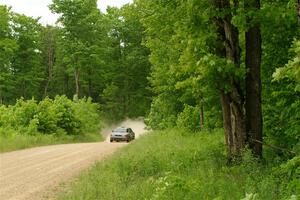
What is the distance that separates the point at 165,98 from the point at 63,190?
82.7ft

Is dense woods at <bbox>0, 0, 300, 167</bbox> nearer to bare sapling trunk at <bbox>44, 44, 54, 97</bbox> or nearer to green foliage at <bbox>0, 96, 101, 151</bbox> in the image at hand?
bare sapling trunk at <bbox>44, 44, 54, 97</bbox>

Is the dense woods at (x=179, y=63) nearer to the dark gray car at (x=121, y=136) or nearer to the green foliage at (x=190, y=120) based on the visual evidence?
the green foliage at (x=190, y=120)

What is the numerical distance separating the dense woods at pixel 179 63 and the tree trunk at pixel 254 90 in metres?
0.03

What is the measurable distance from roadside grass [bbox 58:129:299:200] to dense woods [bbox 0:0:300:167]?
816mm

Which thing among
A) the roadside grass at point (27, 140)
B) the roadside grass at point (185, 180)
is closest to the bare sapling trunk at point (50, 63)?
the roadside grass at point (27, 140)

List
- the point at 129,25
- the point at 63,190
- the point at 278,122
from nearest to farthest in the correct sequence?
the point at 63,190 < the point at 278,122 < the point at 129,25

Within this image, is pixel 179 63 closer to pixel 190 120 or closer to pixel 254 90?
pixel 254 90

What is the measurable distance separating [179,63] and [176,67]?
0.69m

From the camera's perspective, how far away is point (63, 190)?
46.0 feet

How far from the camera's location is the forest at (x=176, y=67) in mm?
13039

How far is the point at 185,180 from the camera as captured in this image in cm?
1050

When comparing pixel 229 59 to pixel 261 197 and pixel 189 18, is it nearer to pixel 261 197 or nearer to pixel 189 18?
pixel 189 18

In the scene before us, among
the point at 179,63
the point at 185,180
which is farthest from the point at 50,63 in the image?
the point at 185,180

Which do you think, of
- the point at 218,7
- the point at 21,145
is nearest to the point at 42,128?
the point at 21,145
